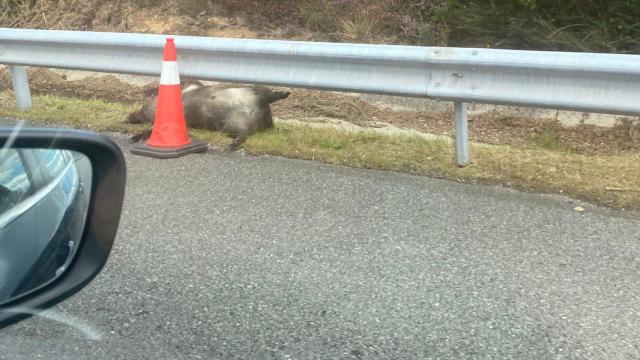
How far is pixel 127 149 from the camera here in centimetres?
652

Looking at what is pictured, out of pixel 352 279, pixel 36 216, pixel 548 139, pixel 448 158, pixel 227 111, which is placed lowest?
pixel 548 139

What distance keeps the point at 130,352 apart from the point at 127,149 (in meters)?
3.49

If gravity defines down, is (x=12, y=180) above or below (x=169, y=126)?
above

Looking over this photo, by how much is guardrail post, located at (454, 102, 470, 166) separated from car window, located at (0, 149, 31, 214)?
4.20m

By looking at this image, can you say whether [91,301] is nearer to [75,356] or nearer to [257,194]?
[75,356]

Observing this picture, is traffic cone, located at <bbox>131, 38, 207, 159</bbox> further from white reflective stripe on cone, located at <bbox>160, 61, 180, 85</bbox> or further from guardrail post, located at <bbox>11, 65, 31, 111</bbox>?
guardrail post, located at <bbox>11, 65, 31, 111</bbox>

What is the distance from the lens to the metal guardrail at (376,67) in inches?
208

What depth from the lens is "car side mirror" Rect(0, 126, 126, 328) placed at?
1.98m

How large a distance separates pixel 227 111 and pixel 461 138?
2.33 metres

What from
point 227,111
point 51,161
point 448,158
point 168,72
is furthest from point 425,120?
point 51,161

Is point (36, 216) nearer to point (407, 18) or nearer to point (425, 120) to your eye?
point (425, 120)

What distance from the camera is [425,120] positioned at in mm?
7508

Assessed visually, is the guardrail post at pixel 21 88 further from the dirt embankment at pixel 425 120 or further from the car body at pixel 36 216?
the car body at pixel 36 216

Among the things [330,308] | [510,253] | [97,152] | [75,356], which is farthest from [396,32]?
[97,152]
